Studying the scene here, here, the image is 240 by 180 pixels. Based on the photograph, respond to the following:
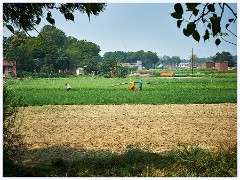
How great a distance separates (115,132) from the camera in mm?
9211

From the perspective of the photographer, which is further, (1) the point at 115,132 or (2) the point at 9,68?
(2) the point at 9,68

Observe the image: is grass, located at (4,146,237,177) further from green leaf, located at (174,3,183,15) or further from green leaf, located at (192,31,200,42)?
green leaf, located at (174,3,183,15)

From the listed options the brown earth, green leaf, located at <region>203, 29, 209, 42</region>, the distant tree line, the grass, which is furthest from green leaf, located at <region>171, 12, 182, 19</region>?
the distant tree line

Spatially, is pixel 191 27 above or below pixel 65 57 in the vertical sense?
below

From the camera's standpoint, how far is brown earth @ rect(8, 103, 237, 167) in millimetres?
7238

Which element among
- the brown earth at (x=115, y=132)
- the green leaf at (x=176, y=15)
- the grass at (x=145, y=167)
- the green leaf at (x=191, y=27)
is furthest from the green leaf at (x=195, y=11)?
the brown earth at (x=115, y=132)

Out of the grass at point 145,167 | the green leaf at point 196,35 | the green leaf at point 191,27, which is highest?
the green leaf at point 191,27

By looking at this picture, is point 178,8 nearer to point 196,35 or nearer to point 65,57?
point 196,35

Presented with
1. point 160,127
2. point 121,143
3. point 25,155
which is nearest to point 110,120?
point 160,127

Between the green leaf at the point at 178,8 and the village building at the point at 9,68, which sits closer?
the green leaf at the point at 178,8

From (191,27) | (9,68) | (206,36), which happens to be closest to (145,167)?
(206,36)

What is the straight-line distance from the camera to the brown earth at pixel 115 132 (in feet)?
23.7

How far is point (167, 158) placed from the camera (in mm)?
5926

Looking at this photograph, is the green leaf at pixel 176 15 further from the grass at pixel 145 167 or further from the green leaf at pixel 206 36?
the grass at pixel 145 167
